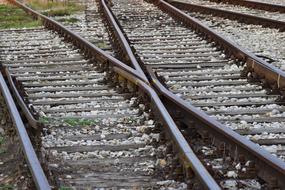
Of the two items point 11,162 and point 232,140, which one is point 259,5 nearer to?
point 232,140

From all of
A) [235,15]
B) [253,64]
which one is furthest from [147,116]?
[235,15]

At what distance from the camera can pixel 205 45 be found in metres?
11.5

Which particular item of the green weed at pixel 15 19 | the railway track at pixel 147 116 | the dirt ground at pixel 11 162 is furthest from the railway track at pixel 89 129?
the green weed at pixel 15 19

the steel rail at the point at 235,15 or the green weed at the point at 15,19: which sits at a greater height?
the steel rail at the point at 235,15

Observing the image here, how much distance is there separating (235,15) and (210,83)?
658 centimetres

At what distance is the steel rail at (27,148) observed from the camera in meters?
4.79

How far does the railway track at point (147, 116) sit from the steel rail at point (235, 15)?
7.13ft

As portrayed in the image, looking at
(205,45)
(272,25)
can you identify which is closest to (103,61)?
(205,45)

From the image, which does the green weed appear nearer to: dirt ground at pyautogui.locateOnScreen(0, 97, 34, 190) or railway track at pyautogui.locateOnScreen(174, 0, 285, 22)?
railway track at pyautogui.locateOnScreen(174, 0, 285, 22)

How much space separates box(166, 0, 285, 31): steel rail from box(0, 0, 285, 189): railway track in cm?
217

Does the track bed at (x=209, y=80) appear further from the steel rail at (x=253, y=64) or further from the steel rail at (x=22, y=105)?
the steel rail at (x=22, y=105)

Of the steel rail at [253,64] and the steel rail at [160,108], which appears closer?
the steel rail at [160,108]

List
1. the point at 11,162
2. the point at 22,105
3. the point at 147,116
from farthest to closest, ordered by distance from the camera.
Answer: the point at 22,105
the point at 147,116
the point at 11,162

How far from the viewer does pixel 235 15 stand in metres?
14.9
